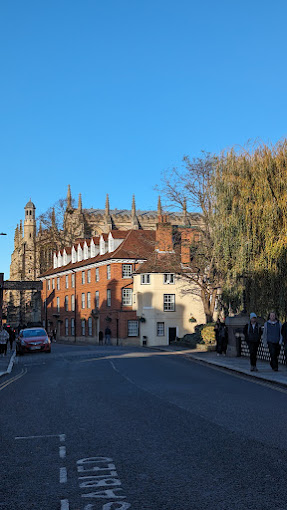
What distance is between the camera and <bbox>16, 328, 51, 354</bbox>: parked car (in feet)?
122

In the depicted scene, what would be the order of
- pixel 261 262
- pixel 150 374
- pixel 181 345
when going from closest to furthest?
pixel 150 374 → pixel 261 262 → pixel 181 345

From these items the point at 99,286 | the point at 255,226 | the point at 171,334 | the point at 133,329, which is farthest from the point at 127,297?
the point at 255,226

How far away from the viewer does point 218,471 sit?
6.11 meters

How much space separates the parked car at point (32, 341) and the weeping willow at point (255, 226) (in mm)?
12898

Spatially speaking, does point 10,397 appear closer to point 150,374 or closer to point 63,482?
point 150,374

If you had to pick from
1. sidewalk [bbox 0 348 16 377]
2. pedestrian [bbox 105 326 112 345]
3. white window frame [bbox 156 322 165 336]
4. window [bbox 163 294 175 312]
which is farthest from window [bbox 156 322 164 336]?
sidewalk [bbox 0 348 16 377]

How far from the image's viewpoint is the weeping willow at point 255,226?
2664cm

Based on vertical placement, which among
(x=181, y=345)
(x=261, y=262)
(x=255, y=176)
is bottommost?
(x=181, y=345)

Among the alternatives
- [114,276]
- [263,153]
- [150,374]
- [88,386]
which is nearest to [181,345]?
[114,276]

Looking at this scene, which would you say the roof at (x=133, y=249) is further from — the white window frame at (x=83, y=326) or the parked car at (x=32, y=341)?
the parked car at (x=32, y=341)

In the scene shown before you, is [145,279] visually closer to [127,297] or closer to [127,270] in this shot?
[127,297]

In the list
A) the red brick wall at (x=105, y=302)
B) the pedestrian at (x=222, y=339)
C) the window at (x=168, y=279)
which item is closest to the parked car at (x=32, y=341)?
the pedestrian at (x=222, y=339)

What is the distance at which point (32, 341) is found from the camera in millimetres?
37375

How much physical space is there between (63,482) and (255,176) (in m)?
25.0
